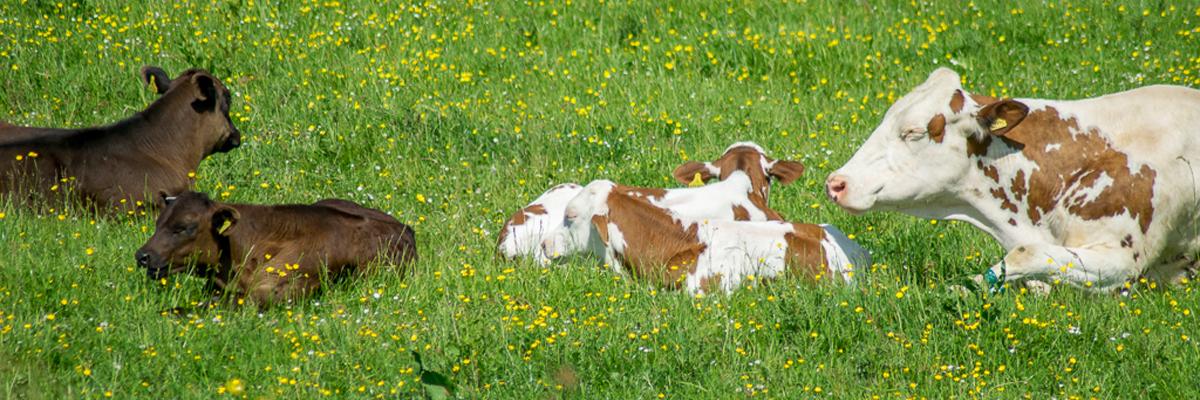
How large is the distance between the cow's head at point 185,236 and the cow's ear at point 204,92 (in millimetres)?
2648

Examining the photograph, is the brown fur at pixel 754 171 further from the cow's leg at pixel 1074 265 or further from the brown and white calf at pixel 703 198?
the cow's leg at pixel 1074 265

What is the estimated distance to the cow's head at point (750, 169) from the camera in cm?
1009

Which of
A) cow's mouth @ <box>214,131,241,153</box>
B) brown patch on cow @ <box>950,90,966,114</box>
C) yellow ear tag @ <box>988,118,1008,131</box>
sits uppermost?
brown patch on cow @ <box>950,90,966,114</box>

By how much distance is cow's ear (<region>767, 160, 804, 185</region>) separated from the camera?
10141 mm

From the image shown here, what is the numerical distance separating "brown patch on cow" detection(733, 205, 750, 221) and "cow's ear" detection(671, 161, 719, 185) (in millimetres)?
581

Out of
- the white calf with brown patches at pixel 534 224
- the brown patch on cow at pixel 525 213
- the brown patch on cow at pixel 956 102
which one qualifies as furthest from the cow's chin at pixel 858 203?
the brown patch on cow at pixel 525 213

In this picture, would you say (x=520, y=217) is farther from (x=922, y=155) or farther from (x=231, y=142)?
(x=922, y=155)

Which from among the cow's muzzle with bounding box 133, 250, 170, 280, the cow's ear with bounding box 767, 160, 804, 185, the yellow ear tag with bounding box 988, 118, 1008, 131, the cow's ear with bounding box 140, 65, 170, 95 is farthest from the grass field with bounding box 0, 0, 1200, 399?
the yellow ear tag with bounding box 988, 118, 1008, 131

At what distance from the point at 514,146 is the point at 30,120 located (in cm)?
462

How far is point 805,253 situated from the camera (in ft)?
28.2

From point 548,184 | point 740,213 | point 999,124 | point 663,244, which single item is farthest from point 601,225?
point 999,124

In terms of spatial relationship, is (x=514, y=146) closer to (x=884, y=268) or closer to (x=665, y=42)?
(x=665, y=42)

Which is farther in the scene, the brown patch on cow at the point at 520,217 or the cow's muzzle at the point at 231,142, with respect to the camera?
the cow's muzzle at the point at 231,142

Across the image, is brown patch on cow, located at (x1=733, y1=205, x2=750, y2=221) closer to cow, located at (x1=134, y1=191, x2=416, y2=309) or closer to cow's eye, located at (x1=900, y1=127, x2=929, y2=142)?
cow's eye, located at (x1=900, y1=127, x2=929, y2=142)
